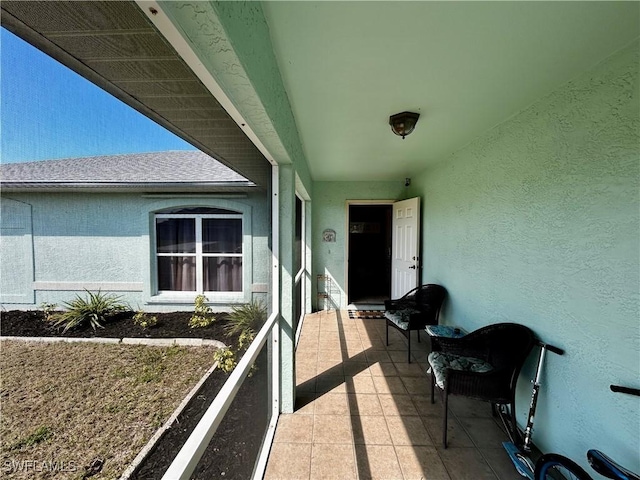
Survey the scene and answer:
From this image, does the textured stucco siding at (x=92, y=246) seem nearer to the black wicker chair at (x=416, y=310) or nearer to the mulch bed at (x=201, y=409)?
the mulch bed at (x=201, y=409)

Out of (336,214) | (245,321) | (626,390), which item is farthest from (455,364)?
(336,214)

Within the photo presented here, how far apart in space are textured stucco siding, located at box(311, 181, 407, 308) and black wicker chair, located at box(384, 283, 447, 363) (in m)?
1.43

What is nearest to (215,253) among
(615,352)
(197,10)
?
(197,10)

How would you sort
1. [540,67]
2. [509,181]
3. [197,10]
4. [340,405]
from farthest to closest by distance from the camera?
1. [340,405]
2. [509,181]
3. [540,67]
4. [197,10]

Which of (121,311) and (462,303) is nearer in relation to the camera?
(121,311)

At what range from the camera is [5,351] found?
0.43 m

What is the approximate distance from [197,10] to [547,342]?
2585 mm

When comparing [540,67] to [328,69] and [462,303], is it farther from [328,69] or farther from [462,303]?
[462,303]

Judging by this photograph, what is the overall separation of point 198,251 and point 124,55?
25.9 inches

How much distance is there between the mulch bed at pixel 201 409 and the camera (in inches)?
20.0

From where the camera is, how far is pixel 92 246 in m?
0.61

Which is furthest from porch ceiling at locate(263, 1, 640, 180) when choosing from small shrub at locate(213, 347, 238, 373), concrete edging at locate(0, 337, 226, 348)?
small shrub at locate(213, 347, 238, 373)

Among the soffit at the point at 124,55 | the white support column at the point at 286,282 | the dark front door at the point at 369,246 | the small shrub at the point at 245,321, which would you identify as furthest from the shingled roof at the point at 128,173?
the dark front door at the point at 369,246

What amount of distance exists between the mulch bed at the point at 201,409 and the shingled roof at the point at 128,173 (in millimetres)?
250
